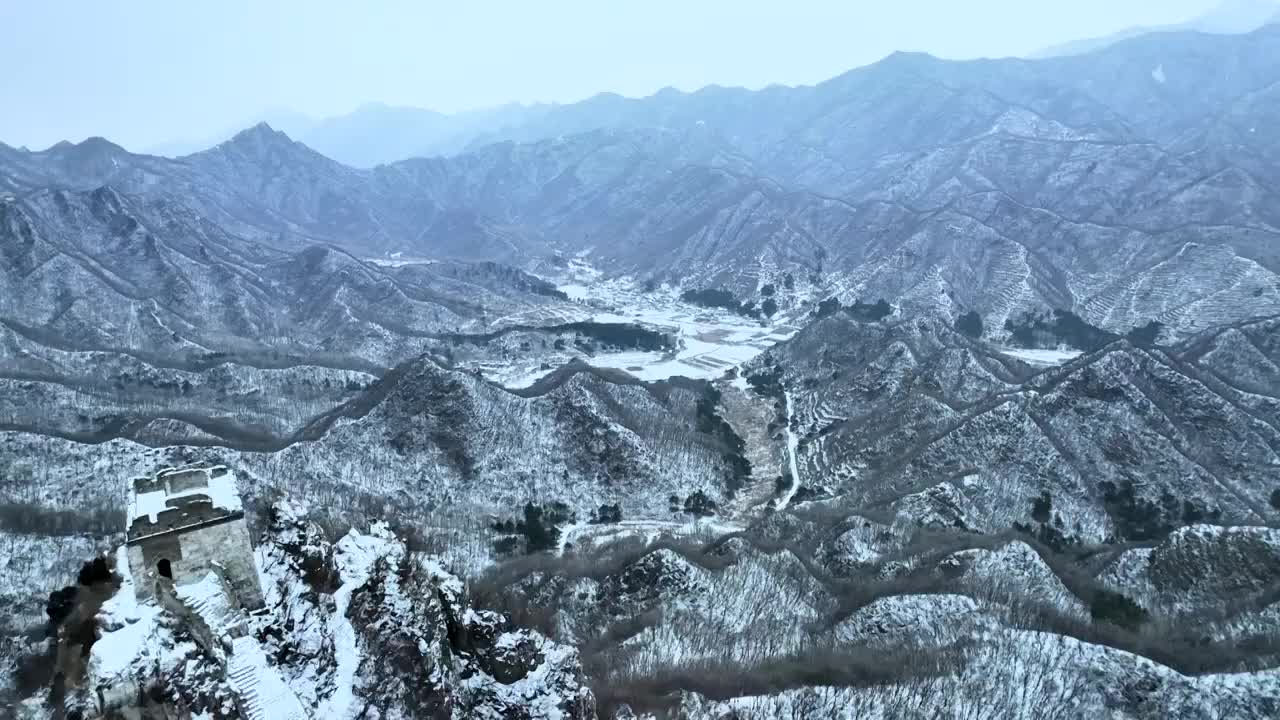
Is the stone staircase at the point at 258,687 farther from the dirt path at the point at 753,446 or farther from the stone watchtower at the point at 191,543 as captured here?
the dirt path at the point at 753,446

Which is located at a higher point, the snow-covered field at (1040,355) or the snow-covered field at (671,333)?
the snow-covered field at (671,333)

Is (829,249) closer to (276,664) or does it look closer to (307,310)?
(307,310)

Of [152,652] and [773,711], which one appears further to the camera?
[773,711]

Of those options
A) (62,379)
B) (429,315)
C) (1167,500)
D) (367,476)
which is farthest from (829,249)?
(62,379)

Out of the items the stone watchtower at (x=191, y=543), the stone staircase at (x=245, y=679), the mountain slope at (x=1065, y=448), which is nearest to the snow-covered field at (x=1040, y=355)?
the mountain slope at (x=1065, y=448)

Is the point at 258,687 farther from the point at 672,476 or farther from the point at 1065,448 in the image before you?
the point at 1065,448

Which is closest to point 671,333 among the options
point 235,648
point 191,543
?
point 191,543
